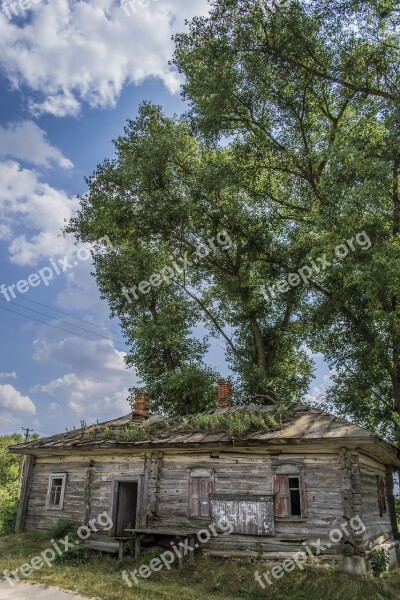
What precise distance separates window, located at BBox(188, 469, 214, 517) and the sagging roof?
95 cm

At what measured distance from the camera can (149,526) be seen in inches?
559

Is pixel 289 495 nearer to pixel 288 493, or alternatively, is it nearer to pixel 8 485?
pixel 288 493

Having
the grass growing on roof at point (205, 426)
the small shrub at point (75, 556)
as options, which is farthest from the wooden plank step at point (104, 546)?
the grass growing on roof at point (205, 426)

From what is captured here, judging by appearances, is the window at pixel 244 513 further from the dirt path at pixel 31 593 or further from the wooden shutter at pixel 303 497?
the dirt path at pixel 31 593

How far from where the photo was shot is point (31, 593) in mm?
10453

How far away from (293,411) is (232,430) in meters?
2.59

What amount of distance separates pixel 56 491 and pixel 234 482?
7.12 metres

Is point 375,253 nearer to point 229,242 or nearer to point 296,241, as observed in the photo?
point 296,241

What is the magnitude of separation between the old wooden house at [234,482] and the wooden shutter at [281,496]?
0.03 metres

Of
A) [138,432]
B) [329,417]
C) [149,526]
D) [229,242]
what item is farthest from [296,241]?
[149,526]

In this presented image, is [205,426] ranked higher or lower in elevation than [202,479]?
higher

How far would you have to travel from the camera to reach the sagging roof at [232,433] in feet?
40.8

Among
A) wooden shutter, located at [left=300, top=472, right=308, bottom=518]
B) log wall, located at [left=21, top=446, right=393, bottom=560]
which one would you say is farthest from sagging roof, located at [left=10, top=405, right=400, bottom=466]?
wooden shutter, located at [left=300, top=472, right=308, bottom=518]

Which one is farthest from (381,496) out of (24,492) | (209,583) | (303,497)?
(24,492)
